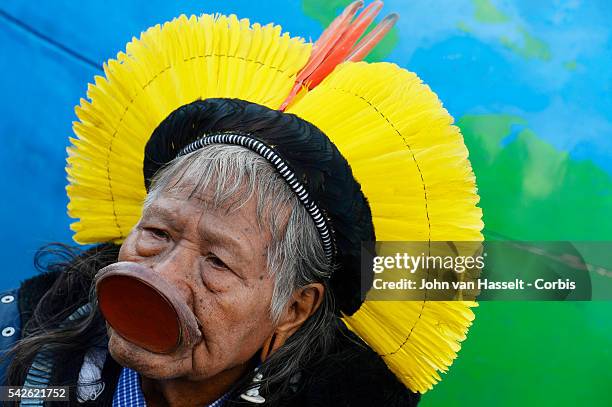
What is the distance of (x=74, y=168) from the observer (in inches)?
69.6

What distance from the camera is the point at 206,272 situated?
1343 mm

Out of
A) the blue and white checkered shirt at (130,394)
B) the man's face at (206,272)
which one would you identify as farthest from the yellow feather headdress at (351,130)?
the blue and white checkered shirt at (130,394)

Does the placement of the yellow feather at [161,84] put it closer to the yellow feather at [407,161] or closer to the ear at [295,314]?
the yellow feather at [407,161]

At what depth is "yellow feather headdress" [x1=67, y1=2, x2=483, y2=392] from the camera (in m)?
1.53

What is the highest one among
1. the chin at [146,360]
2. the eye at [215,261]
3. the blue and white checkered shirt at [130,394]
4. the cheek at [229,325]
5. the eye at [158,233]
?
the eye at [158,233]

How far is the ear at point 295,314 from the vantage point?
1.53 metres

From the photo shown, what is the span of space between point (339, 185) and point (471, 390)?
1171 mm

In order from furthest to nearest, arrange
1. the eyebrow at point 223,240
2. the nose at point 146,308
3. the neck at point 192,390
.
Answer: the neck at point 192,390 < the eyebrow at point 223,240 < the nose at point 146,308

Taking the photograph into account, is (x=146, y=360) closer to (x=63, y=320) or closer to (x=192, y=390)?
(x=192, y=390)

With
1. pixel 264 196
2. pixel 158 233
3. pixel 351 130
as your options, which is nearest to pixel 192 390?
pixel 158 233

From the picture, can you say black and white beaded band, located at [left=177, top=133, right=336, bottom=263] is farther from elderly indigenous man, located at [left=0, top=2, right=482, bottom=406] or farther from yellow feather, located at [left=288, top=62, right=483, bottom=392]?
yellow feather, located at [left=288, top=62, right=483, bottom=392]

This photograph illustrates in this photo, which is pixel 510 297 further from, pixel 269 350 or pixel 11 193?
pixel 11 193

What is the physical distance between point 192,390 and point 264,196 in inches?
18.7

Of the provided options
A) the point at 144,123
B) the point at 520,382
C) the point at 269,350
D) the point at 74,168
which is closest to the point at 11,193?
the point at 74,168
